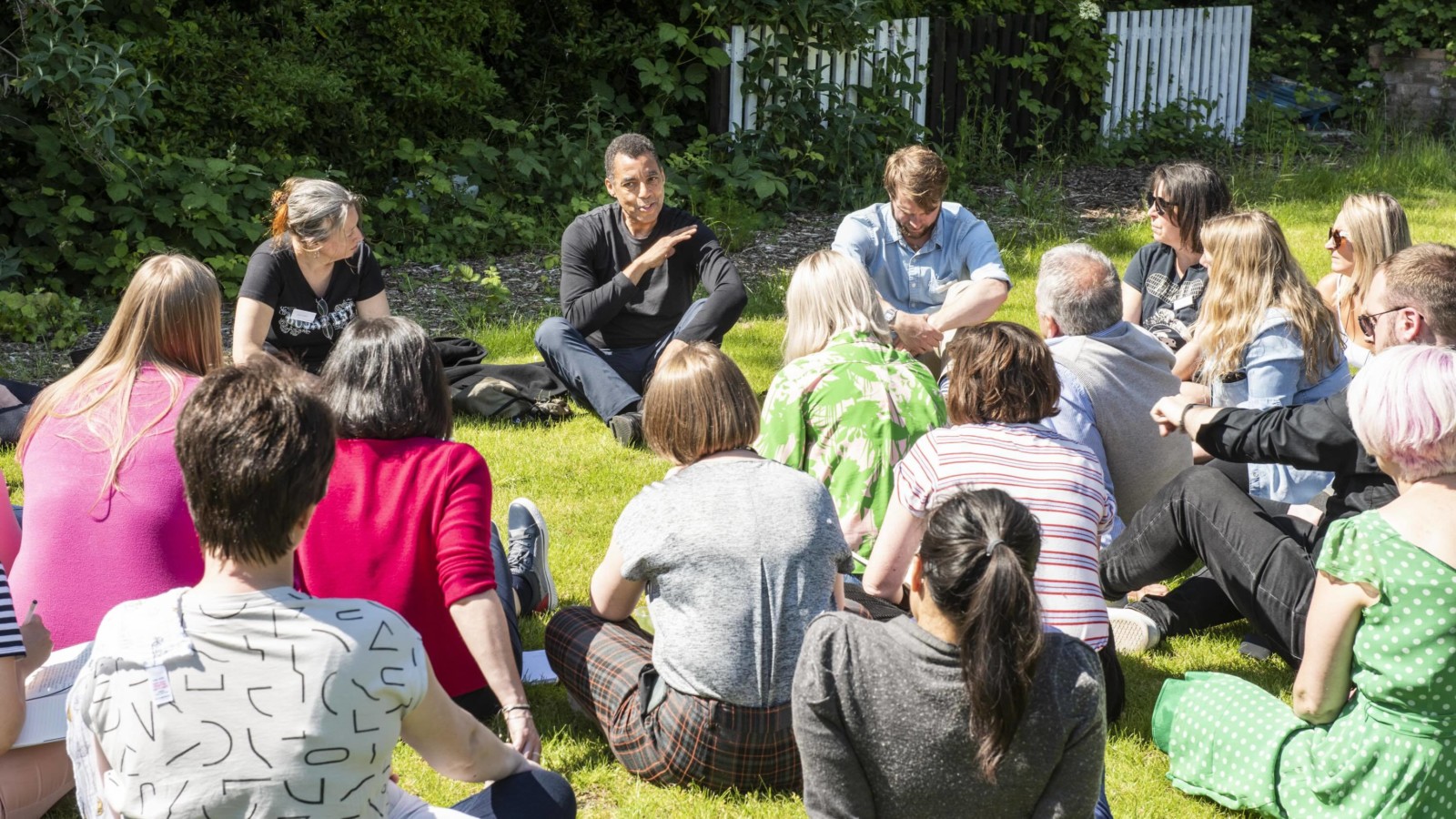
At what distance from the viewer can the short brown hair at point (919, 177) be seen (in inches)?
221

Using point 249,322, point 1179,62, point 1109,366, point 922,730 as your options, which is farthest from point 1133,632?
point 1179,62

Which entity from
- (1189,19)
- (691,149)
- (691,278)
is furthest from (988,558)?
(1189,19)

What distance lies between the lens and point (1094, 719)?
2256 mm

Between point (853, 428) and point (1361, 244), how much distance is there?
2.27 meters

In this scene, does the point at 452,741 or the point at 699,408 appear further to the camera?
the point at 699,408

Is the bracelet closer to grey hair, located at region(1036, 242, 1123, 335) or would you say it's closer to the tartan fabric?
grey hair, located at region(1036, 242, 1123, 335)

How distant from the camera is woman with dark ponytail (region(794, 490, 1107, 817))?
216 centimetres

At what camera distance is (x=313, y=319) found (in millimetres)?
5262

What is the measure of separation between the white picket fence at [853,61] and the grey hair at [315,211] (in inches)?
221

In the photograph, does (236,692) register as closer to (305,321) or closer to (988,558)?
(988,558)

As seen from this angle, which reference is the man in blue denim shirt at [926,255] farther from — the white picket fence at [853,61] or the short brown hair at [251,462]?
the white picket fence at [853,61]

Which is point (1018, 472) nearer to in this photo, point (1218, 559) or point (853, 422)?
point (853, 422)

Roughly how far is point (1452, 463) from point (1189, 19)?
36.8 feet

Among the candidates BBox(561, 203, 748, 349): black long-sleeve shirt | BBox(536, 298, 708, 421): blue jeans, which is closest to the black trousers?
BBox(561, 203, 748, 349): black long-sleeve shirt
